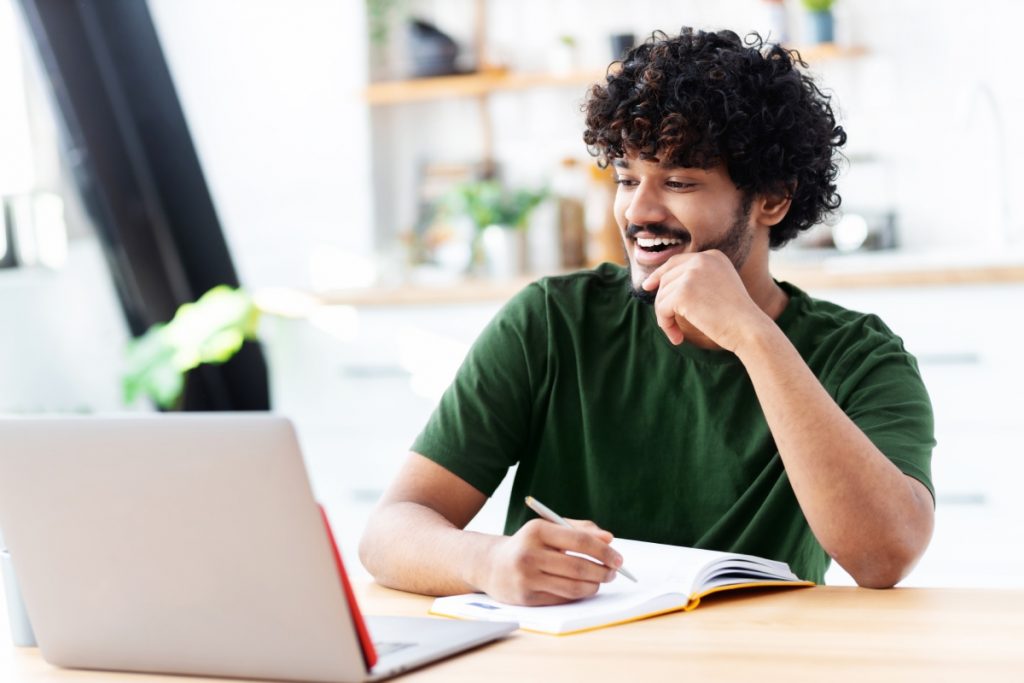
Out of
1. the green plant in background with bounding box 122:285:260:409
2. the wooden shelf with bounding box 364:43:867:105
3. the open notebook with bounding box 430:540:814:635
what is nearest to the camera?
the open notebook with bounding box 430:540:814:635

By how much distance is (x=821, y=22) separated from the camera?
3.53m

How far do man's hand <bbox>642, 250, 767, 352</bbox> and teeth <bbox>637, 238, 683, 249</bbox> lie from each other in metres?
0.12

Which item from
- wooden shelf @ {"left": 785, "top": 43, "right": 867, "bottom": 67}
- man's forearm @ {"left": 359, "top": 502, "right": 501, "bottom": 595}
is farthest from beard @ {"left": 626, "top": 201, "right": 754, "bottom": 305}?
wooden shelf @ {"left": 785, "top": 43, "right": 867, "bottom": 67}

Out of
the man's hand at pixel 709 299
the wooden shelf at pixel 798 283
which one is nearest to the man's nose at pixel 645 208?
the man's hand at pixel 709 299

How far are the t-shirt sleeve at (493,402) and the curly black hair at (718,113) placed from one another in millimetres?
247

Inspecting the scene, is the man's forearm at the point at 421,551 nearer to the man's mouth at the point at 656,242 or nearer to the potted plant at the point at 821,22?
the man's mouth at the point at 656,242

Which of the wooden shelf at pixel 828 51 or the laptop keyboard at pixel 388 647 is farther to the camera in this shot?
the wooden shelf at pixel 828 51

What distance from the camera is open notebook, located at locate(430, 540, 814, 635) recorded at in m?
1.16

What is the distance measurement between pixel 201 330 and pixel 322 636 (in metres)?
2.64

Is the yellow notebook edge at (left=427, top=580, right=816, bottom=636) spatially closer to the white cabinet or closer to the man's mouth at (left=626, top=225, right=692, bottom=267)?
the man's mouth at (left=626, top=225, right=692, bottom=267)

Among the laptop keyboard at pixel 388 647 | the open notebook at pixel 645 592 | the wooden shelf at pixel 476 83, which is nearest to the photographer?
the laptop keyboard at pixel 388 647

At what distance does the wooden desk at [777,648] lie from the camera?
100cm

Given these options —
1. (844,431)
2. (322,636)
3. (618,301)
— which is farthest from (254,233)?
(322,636)

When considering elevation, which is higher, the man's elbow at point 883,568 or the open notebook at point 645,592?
the open notebook at point 645,592
